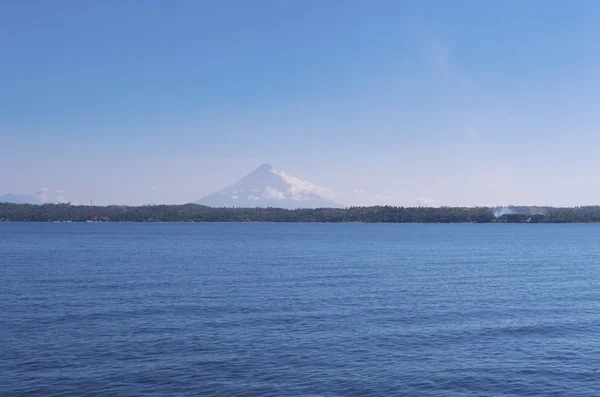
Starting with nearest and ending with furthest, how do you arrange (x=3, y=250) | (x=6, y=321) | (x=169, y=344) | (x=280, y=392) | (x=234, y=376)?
(x=280, y=392) < (x=234, y=376) < (x=169, y=344) < (x=6, y=321) < (x=3, y=250)

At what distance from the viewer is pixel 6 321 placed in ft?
135

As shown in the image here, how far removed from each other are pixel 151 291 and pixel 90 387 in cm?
2946

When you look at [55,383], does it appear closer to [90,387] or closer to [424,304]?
[90,387]

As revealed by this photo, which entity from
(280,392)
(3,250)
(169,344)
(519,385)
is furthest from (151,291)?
(3,250)

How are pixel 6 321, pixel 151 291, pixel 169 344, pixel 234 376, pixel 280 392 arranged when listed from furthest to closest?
pixel 151 291 < pixel 6 321 < pixel 169 344 < pixel 234 376 < pixel 280 392

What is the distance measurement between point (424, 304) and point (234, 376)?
25.4 m

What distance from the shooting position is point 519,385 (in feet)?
93.7

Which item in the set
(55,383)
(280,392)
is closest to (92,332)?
(55,383)

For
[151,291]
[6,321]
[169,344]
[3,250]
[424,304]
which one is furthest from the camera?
[3,250]

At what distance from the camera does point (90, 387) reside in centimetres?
2727

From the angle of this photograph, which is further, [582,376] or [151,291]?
[151,291]

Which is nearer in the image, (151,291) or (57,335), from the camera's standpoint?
(57,335)

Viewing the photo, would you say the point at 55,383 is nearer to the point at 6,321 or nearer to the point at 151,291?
the point at 6,321

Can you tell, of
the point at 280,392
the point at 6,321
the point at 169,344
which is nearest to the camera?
the point at 280,392
